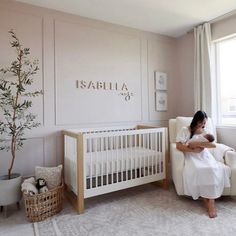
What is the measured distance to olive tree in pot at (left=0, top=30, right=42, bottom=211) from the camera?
2.29 metres

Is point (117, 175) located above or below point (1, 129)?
below

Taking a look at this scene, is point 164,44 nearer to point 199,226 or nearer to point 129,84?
point 129,84

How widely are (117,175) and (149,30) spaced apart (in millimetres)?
2562

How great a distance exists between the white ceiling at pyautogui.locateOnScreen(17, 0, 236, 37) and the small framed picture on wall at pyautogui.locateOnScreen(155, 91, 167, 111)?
45.8 inches

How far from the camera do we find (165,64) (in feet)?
12.3

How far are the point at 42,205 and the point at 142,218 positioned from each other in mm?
1038

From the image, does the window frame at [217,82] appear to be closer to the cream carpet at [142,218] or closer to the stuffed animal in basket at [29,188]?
the cream carpet at [142,218]

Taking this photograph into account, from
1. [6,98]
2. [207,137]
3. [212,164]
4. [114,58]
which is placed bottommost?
[212,164]

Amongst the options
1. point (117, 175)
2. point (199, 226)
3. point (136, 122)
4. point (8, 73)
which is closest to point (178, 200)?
point (199, 226)

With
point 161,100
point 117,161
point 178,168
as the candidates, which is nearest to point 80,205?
point 117,161

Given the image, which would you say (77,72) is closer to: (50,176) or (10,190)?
(50,176)

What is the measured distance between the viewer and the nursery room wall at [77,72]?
2578 mm

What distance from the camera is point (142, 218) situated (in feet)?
6.63

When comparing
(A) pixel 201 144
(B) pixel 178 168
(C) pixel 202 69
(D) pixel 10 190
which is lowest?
(D) pixel 10 190
